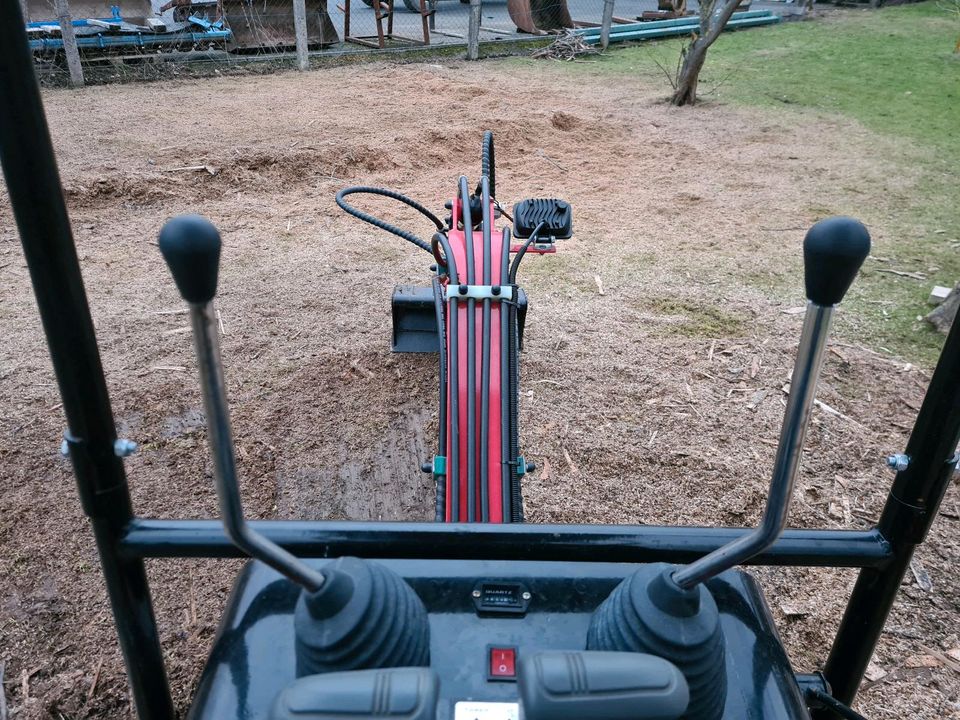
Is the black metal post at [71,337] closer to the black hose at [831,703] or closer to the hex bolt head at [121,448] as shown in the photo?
the hex bolt head at [121,448]

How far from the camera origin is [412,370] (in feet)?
10.7

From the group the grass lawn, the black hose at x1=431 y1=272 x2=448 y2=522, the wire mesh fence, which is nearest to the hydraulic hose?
the black hose at x1=431 y1=272 x2=448 y2=522

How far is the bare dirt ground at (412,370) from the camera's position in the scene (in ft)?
7.09

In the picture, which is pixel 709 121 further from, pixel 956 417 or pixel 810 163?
pixel 956 417

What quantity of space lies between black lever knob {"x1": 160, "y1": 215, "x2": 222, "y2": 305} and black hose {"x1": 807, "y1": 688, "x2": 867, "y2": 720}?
1024 millimetres

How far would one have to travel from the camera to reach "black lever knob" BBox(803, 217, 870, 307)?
679 mm

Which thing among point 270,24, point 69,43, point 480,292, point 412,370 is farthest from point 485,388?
point 270,24

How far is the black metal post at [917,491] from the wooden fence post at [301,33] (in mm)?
9003

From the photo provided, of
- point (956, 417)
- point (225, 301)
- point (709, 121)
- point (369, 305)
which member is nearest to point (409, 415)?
point (369, 305)

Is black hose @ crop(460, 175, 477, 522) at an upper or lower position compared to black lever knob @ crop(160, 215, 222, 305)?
lower

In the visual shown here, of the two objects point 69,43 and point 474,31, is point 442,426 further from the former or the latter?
point 474,31

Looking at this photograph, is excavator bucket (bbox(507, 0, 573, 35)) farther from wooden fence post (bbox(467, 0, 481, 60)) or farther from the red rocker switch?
the red rocker switch

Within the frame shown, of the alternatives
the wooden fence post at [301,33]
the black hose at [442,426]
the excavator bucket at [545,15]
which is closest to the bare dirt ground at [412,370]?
the black hose at [442,426]

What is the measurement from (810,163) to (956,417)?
5.91 metres
